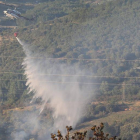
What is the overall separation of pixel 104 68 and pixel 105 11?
31.6 m

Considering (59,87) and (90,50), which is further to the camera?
(90,50)

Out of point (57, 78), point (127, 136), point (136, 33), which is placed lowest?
point (127, 136)

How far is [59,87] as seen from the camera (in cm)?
7212

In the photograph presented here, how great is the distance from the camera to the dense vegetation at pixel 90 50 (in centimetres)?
6569

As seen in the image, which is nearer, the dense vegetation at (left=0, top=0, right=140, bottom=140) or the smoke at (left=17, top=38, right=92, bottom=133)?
the smoke at (left=17, top=38, right=92, bottom=133)

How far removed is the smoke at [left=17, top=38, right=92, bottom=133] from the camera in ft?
212

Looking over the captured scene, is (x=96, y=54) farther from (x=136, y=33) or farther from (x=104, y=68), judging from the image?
(x=136, y=33)

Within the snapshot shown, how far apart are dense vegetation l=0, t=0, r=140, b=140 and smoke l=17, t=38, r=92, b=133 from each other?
139cm

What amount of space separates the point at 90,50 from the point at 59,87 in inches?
756

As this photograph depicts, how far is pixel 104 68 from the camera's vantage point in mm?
79625

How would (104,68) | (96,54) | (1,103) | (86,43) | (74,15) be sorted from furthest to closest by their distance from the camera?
1. (74,15)
2. (86,43)
3. (96,54)
4. (104,68)
5. (1,103)

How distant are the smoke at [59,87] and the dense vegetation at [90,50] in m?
1.39

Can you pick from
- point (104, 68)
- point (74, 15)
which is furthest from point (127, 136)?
point (74, 15)

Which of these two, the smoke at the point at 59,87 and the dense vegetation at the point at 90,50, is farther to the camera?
the dense vegetation at the point at 90,50
